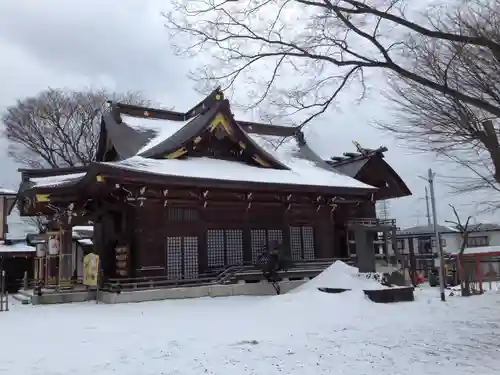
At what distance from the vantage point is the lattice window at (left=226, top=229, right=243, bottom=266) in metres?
20.5

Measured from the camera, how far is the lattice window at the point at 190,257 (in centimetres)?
1934

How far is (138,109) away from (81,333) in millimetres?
15626

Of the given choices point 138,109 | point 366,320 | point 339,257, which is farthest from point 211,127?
point 366,320

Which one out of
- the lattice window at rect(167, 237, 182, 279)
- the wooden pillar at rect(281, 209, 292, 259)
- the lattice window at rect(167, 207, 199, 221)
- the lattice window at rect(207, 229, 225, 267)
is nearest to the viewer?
the lattice window at rect(167, 237, 182, 279)

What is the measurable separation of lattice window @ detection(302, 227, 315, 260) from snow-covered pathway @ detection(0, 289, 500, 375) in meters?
6.69

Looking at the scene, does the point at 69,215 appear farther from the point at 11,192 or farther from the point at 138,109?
the point at 11,192

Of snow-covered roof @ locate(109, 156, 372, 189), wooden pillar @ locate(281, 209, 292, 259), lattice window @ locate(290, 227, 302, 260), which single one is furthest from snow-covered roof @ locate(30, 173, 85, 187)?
lattice window @ locate(290, 227, 302, 260)

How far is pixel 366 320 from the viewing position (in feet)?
40.2

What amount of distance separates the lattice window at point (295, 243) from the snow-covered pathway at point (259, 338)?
628 centimetres

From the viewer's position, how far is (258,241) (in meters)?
21.2

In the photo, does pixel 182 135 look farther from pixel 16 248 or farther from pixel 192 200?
pixel 16 248

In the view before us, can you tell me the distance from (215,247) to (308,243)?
16.1 ft

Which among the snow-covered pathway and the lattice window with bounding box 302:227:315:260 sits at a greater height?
the lattice window with bounding box 302:227:315:260

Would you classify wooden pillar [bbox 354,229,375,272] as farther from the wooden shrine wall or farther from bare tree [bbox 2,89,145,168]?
bare tree [bbox 2,89,145,168]
